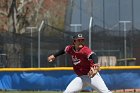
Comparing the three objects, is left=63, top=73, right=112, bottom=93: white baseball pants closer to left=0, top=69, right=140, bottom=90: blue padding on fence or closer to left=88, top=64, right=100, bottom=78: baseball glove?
left=88, top=64, right=100, bottom=78: baseball glove

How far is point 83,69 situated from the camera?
9.82 metres

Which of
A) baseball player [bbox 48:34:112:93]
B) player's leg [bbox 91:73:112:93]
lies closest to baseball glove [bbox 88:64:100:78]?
baseball player [bbox 48:34:112:93]

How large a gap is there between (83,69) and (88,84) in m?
0.34

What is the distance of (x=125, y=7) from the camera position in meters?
29.3

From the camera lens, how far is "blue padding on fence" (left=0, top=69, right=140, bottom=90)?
18422 millimetres

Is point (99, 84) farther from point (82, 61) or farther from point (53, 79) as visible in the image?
point (53, 79)

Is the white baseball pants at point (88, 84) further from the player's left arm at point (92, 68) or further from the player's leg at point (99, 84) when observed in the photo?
the player's left arm at point (92, 68)

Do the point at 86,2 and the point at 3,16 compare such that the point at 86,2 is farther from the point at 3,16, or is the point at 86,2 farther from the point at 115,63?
the point at 115,63

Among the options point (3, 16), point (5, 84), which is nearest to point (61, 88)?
point (5, 84)

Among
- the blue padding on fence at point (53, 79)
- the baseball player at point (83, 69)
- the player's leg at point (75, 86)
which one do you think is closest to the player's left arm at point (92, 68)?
the baseball player at point (83, 69)

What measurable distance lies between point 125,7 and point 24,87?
40.4ft

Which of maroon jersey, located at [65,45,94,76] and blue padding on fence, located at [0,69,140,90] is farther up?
maroon jersey, located at [65,45,94,76]

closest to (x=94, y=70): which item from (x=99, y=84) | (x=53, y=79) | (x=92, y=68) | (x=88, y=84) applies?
(x=92, y=68)

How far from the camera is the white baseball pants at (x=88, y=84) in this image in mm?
9500
